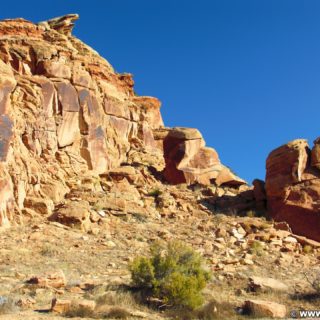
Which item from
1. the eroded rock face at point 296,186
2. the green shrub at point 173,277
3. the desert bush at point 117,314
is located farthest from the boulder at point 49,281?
the eroded rock face at point 296,186

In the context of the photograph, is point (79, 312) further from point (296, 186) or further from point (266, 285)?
point (296, 186)

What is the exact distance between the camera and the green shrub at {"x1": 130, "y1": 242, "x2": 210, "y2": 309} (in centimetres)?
1181

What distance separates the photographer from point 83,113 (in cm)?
3112

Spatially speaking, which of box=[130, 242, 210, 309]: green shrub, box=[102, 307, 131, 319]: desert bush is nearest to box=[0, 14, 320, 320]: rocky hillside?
box=[102, 307, 131, 319]: desert bush

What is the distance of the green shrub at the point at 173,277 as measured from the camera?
11.8 metres

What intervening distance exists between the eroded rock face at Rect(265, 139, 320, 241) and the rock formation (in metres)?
5.79

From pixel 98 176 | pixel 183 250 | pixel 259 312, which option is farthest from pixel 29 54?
pixel 259 312

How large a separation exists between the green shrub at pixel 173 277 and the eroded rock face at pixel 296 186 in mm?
12025

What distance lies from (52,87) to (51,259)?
15.7m

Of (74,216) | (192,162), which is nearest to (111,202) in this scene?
(74,216)

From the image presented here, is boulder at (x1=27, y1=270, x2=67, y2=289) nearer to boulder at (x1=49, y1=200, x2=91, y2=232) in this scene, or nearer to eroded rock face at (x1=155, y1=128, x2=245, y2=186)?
boulder at (x1=49, y1=200, x2=91, y2=232)

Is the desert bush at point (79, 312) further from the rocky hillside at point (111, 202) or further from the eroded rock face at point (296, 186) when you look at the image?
the eroded rock face at point (296, 186)

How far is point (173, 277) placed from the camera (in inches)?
491

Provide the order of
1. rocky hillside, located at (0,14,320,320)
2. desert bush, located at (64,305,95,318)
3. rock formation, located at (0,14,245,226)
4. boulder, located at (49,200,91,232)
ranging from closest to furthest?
1. desert bush, located at (64,305,95,318)
2. rocky hillside, located at (0,14,320,320)
3. boulder, located at (49,200,91,232)
4. rock formation, located at (0,14,245,226)
